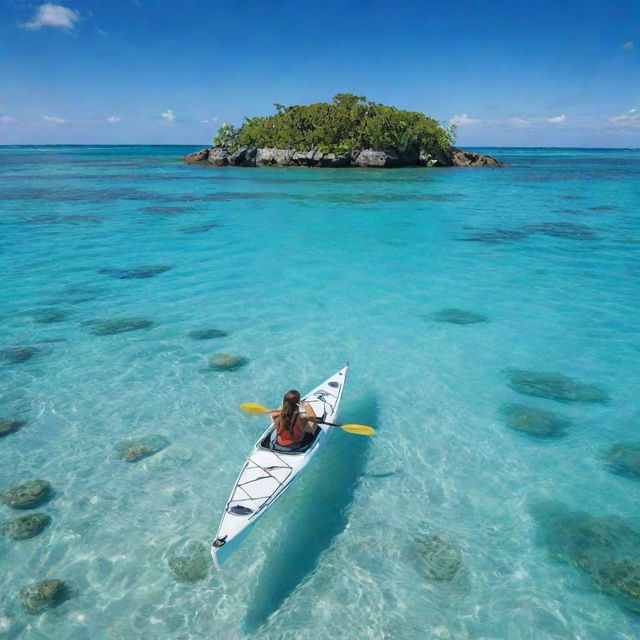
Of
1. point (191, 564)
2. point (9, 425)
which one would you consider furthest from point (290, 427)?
point (9, 425)

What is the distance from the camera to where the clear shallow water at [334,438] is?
20.6 ft

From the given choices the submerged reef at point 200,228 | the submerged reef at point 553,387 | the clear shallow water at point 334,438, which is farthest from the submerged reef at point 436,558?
the submerged reef at point 200,228

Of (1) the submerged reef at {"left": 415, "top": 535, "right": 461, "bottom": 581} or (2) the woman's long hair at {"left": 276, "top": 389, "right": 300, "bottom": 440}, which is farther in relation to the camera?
(2) the woman's long hair at {"left": 276, "top": 389, "right": 300, "bottom": 440}

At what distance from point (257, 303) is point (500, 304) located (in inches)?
319

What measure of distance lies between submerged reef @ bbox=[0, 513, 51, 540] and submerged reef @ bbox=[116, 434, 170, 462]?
1.64m

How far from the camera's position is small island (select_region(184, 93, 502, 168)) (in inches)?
2985

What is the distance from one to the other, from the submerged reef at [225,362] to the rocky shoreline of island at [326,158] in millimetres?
67324

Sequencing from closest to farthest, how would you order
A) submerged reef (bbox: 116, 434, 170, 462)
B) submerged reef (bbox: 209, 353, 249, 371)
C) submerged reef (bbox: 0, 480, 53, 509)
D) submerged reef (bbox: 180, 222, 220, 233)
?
submerged reef (bbox: 0, 480, 53, 509)
submerged reef (bbox: 116, 434, 170, 462)
submerged reef (bbox: 209, 353, 249, 371)
submerged reef (bbox: 180, 222, 220, 233)

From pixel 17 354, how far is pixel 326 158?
2673 inches

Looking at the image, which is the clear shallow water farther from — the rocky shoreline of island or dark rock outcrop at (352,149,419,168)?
dark rock outcrop at (352,149,419,168)

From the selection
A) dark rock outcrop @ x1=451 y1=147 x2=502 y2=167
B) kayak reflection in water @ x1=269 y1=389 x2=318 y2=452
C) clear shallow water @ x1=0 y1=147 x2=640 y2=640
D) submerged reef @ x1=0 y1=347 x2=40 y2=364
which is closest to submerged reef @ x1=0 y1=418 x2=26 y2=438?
clear shallow water @ x1=0 y1=147 x2=640 y2=640

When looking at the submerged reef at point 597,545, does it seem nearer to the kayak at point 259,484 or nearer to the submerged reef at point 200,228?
the kayak at point 259,484

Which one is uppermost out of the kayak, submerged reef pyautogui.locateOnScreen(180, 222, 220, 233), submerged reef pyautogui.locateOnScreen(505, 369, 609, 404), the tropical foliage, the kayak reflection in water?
the tropical foliage

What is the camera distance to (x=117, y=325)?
47.1ft
